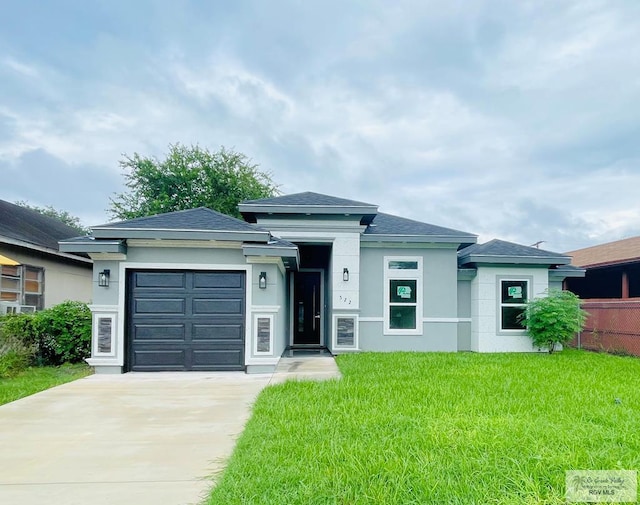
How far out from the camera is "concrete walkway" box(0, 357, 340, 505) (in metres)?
3.33

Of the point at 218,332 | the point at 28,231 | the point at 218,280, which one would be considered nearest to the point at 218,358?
the point at 218,332

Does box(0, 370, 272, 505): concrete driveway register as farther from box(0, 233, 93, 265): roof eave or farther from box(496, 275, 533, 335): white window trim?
box(496, 275, 533, 335): white window trim

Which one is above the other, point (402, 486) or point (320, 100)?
point (320, 100)

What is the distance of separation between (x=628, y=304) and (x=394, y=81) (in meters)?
9.83

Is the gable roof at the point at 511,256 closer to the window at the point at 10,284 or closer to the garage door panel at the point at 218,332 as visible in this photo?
the garage door panel at the point at 218,332

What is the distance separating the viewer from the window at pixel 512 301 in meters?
12.2

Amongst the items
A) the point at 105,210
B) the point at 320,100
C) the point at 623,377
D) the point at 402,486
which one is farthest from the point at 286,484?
the point at 105,210

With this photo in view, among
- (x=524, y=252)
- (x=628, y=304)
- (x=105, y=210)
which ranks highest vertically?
(x=105, y=210)

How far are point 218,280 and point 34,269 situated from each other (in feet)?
26.3

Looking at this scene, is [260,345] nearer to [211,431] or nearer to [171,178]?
[211,431]

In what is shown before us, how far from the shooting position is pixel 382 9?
1120 cm

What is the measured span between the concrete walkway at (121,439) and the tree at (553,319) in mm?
6850

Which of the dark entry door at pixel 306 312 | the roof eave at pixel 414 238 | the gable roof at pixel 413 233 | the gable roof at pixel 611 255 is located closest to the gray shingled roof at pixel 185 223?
the roof eave at pixel 414 238

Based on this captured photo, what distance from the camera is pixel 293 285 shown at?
46.2ft
